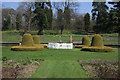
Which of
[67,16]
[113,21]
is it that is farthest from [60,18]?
[113,21]

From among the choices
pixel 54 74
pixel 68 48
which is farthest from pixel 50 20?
pixel 54 74

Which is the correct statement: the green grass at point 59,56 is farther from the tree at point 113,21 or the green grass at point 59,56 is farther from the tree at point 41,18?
the tree at point 41,18

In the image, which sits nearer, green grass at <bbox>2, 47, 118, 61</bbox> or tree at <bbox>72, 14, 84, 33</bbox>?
green grass at <bbox>2, 47, 118, 61</bbox>

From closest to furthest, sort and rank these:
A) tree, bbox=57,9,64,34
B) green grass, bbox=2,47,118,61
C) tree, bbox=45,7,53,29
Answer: green grass, bbox=2,47,118,61
tree, bbox=57,9,64,34
tree, bbox=45,7,53,29

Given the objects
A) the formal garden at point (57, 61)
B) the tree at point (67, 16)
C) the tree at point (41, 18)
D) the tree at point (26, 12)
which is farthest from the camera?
the tree at point (67, 16)

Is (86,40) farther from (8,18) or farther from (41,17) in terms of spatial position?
(8,18)

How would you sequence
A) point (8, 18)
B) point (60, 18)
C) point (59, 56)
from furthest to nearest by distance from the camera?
point (60, 18) → point (8, 18) → point (59, 56)

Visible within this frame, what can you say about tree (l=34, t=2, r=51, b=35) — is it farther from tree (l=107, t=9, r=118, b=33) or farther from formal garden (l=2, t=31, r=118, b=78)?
formal garden (l=2, t=31, r=118, b=78)

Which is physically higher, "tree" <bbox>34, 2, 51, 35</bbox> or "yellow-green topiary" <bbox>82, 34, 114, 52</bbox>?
"tree" <bbox>34, 2, 51, 35</bbox>

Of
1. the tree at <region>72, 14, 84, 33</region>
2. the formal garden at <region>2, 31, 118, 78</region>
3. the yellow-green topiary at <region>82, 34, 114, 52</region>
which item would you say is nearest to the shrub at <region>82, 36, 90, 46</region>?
the formal garden at <region>2, 31, 118, 78</region>

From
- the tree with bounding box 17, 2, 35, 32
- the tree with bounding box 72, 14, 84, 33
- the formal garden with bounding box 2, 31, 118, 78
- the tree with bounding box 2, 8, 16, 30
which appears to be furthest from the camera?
the tree with bounding box 72, 14, 84, 33

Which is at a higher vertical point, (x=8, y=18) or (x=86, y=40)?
(x=8, y=18)

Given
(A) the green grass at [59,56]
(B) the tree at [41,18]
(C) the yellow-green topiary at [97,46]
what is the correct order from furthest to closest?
(B) the tree at [41,18]
(C) the yellow-green topiary at [97,46]
(A) the green grass at [59,56]

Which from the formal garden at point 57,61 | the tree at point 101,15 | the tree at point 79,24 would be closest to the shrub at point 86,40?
the formal garden at point 57,61
